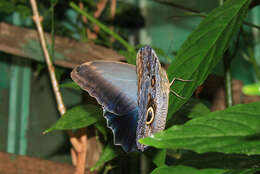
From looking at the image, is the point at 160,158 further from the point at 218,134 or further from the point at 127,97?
the point at 218,134

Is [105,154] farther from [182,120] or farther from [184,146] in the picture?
[184,146]

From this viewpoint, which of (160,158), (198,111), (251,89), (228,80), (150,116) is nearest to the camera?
(251,89)

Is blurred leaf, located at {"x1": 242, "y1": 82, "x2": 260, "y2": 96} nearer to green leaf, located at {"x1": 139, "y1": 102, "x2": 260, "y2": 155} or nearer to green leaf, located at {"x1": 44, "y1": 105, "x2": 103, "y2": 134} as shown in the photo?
green leaf, located at {"x1": 139, "y1": 102, "x2": 260, "y2": 155}

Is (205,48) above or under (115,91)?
above

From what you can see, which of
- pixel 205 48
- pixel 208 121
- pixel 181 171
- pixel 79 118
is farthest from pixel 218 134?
pixel 79 118

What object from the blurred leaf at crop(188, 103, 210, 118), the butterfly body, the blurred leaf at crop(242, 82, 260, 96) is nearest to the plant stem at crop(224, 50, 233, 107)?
the blurred leaf at crop(188, 103, 210, 118)

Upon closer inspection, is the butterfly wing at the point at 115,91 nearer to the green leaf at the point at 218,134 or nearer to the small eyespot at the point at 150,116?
the small eyespot at the point at 150,116
